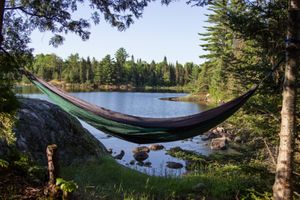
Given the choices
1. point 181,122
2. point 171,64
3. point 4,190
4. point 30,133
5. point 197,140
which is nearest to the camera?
point 4,190

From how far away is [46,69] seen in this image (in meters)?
60.4

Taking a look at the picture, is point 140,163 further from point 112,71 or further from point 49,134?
point 112,71

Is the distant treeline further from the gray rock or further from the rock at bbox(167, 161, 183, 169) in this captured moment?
the gray rock

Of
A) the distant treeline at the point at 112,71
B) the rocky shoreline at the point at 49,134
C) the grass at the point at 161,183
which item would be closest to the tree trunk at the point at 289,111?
the grass at the point at 161,183

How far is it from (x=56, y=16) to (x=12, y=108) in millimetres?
1296

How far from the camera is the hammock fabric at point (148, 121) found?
11.0 feet

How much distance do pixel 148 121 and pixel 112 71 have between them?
5554 centimetres

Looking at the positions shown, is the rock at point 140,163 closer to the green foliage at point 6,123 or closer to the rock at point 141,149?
the rock at point 141,149

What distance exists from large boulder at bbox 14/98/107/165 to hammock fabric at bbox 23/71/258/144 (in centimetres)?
141

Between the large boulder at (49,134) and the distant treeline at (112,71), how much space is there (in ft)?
141

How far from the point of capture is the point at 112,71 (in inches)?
2298

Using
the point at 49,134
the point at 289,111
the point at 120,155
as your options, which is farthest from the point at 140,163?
the point at 289,111

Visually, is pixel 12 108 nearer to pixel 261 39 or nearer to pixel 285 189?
pixel 285 189

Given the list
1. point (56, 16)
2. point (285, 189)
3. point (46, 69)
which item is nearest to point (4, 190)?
point (56, 16)
